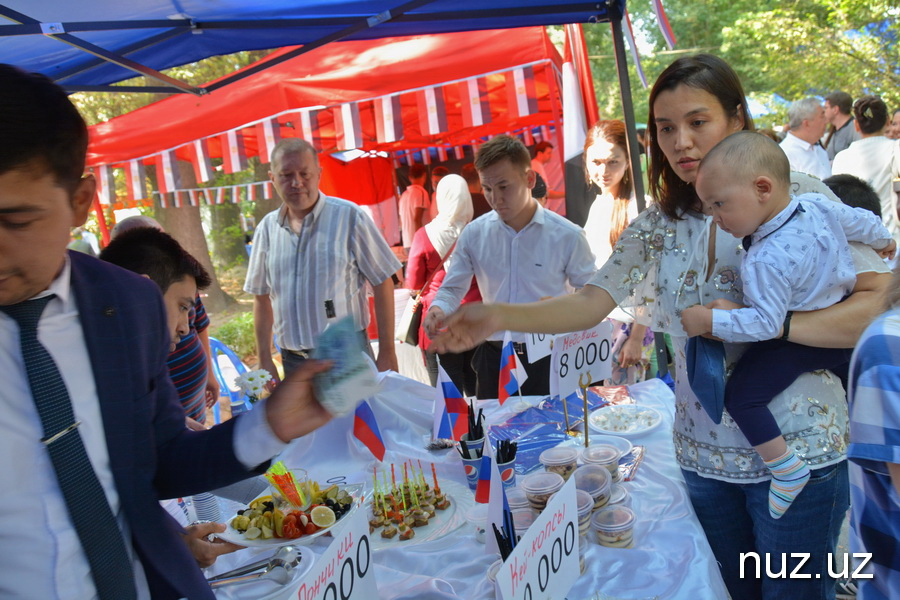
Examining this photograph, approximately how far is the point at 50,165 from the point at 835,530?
1.95 meters

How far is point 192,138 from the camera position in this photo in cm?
508

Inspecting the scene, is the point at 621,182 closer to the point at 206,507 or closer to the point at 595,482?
the point at 595,482

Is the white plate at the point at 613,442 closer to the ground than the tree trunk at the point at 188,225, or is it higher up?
closer to the ground

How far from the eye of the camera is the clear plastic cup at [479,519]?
165 centimetres

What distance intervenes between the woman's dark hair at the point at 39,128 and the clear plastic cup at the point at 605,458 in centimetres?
153

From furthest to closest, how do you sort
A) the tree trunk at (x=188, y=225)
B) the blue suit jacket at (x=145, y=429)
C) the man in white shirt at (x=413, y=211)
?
1. the tree trunk at (x=188, y=225)
2. the man in white shirt at (x=413, y=211)
3. the blue suit jacket at (x=145, y=429)

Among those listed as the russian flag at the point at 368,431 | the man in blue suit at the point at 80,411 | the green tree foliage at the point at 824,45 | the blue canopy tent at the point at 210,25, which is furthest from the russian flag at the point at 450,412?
the green tree foliage at the point at 824,45

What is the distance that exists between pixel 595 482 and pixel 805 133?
5.36 metres

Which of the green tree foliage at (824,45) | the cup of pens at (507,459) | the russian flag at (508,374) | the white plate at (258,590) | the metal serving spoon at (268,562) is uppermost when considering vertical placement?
the green tree foliage at (824,45)

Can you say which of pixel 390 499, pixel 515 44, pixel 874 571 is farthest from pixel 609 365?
pixel 515 44

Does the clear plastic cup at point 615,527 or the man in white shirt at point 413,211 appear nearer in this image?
the clear plastic cup at point 615,527

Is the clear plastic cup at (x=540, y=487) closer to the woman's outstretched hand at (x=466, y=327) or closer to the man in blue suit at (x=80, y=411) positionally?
the woman's outstretched hand at (x=466, y=327)

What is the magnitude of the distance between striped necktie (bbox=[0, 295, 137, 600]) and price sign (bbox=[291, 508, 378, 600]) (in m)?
0.31

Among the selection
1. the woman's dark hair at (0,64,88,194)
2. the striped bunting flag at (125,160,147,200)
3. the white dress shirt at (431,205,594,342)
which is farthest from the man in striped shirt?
the striped bunting flag at (125,160,147,200)
